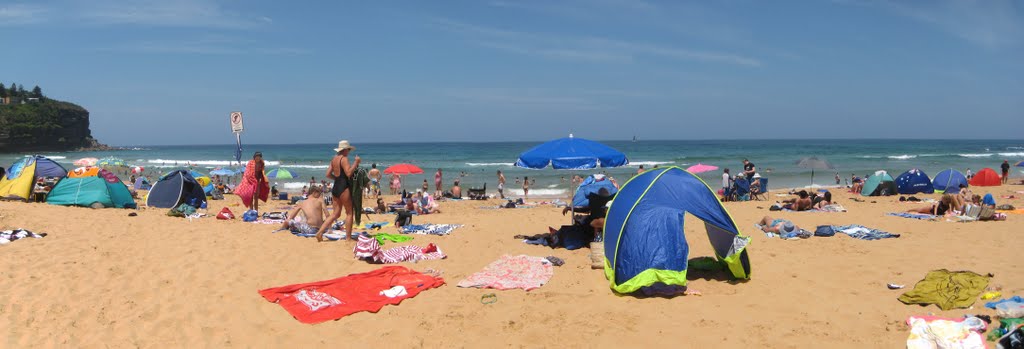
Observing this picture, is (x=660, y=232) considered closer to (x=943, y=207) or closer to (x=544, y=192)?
(x=943, y=207)

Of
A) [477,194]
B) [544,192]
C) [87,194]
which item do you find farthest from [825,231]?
[544,192]

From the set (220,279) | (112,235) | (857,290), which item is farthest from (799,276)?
(112,235)

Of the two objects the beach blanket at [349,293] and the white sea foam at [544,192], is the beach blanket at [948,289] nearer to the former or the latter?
the beach blanket at [349,293]

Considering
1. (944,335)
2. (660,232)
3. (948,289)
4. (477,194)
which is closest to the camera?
(944,335)

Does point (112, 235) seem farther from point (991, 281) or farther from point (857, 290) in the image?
point (991, 281)

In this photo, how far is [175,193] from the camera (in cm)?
1322

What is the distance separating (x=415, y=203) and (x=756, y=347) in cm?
1091

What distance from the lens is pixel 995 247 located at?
8023 millimetres

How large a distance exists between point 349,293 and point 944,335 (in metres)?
5.15

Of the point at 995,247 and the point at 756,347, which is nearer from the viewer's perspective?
→ the point at 756,347

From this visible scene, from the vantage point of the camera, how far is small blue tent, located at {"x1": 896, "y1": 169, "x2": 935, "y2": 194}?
18594mm

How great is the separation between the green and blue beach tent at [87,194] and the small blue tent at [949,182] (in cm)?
2246

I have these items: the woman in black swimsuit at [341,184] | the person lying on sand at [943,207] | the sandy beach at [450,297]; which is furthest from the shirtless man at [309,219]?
the person lying on sand at [943,207]

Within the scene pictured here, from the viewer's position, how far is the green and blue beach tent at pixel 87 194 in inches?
476
